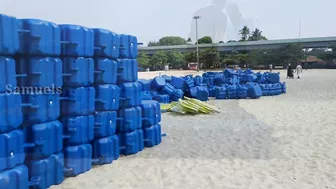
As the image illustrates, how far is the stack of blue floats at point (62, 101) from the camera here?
13.4 ft

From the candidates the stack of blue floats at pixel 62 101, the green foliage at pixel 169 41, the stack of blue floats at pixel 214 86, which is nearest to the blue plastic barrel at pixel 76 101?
the stack of blue floats at pixel 62 101

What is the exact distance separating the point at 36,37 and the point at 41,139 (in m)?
1.34

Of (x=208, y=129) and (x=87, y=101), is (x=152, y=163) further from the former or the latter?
(x=208, y=129)

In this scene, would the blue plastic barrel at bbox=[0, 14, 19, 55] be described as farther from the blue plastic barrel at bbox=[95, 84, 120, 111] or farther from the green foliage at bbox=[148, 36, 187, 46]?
the green foliage at bbox=[148, 36, 187, 46]

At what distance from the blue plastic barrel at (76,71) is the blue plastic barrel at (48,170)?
1.10 m

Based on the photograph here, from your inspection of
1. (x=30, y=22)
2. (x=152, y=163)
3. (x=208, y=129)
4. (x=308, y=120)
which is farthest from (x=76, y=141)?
(x=308, y=120)

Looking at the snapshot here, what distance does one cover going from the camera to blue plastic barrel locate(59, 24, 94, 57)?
5.07 meters

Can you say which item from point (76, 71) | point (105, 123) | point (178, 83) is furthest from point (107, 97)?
point (178, 83)

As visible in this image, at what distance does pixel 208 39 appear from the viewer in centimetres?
10569

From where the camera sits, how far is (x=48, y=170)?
184 inches

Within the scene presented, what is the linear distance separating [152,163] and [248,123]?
185 inches

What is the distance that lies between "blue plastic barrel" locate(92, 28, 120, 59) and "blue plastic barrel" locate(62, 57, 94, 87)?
37cm

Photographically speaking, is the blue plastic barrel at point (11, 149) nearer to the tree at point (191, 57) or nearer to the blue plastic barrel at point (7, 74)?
the blue plastic barrel at point (7, 74)

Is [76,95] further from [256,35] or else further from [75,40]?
[256,35]
